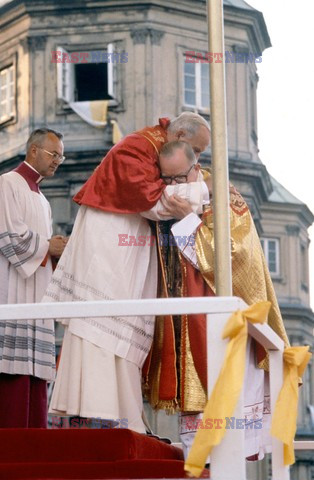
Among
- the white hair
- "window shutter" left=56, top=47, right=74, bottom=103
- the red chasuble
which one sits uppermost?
"window shutter" left=56, top=47, right=74, bottom=103

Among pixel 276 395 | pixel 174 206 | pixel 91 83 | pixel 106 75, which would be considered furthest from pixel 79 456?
pixel 91 83

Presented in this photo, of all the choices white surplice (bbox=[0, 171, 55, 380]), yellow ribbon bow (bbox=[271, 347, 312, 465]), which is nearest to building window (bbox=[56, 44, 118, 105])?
white surplice (bbox=[0, 171, 55, 380])

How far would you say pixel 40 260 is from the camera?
7746 millimetres

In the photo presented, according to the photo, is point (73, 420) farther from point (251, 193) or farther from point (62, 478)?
point (251, 193)

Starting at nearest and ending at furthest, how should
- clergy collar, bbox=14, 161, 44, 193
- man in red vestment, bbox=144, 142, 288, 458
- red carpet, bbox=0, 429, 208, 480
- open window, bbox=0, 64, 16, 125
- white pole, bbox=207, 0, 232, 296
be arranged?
red carpet, bbox=0, 429, 208, 480 → white pole, bbox=207, 0, 232, 296 → man in red vestment, bbox=144, 142, 288, 458 → clergy collar, bbox=14, 161, 44, 193 → open window, bbox=0, 64, 16, 125

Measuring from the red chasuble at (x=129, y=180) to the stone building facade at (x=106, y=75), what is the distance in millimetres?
26201

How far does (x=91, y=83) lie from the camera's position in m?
34.9

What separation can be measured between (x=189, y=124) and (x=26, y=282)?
4.45 feet

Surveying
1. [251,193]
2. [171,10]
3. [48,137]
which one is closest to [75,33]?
[171,10]

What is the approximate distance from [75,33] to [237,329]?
30304 millimetres

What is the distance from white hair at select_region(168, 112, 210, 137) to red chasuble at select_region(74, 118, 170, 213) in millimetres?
138

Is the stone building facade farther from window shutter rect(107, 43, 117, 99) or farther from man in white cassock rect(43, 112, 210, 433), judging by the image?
man in white cassock rect(43, 112, 210, 433)

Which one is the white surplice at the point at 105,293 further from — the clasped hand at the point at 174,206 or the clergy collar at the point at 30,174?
the clergy collar at the point at 30,174

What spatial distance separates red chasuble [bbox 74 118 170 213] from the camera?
6969mm
